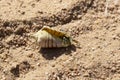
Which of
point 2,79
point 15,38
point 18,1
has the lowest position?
point 2,79

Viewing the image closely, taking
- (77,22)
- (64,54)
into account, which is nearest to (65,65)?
(64,54)

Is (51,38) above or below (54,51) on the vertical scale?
above

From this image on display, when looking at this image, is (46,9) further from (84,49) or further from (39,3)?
(84,49)

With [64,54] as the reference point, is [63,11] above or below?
above

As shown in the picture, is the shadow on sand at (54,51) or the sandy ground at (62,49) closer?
the sandy ground at (62,49)

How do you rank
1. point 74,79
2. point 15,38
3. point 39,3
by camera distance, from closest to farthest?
point 74,79
point 15,38
point 39,3

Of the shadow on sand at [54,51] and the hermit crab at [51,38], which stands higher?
the hermit crab at [51,38]
